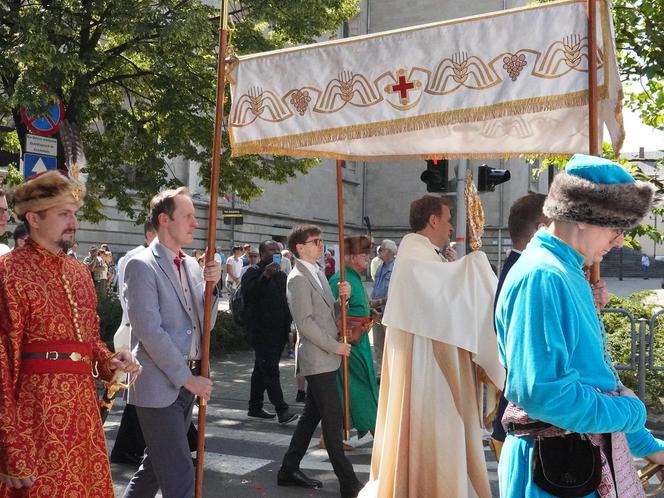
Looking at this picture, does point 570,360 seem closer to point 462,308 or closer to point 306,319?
point 462,308

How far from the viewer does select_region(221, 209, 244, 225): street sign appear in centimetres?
3553

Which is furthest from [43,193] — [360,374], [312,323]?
[360,374]

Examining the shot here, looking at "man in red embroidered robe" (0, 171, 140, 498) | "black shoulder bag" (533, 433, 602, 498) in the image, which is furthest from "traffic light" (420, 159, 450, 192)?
"black shoulder bag" (533, 433, 602, 498)

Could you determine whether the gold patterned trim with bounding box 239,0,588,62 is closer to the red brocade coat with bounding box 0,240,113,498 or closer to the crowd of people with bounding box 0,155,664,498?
the crowd of people with bounding box 0,155,664,498

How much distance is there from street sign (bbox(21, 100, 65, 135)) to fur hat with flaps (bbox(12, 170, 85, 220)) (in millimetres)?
9029

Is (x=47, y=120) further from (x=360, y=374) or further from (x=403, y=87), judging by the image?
(x=403, y=87)

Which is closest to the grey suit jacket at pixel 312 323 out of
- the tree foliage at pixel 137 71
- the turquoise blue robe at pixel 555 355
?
the turquoise blue robe at pixel 555 355

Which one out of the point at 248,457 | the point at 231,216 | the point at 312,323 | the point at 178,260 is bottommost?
the point at 248,457

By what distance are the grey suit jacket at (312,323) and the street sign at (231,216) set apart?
95.2 feet

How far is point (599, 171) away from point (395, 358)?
291cm

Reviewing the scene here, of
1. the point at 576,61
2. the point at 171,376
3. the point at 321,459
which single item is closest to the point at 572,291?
the point at 576,61

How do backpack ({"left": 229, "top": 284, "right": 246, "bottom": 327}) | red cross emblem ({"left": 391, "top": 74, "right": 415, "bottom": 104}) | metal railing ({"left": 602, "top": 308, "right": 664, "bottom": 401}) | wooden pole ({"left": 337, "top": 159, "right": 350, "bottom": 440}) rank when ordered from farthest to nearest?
1. metal railing ({"left": 602, "top": 308, "right": 664, "bottom": 401})
2. backpack ({"left": 229, "top": 284, "right": 246, "bottom": 327})
3. wooden pole ({"left": 337, "top": 159, "right": 350, "bottom": 440})
4. red cross emblem ({"left": 391, "top": 74, "right": 415, "bottom": 104})

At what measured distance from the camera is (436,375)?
16.9 ft

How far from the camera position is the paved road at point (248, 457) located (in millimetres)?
6245
